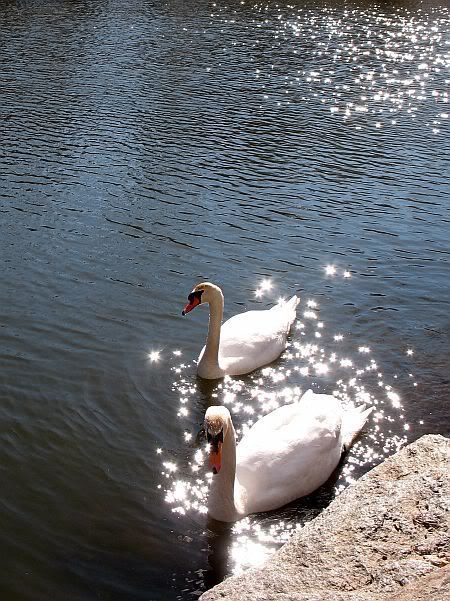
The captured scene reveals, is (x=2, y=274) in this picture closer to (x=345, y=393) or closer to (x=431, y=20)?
(x=345, y=393)

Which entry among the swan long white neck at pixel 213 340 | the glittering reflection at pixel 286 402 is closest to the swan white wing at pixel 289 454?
the glittering reflection at pixel 286 402

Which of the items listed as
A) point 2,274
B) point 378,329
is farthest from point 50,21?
point 378,329

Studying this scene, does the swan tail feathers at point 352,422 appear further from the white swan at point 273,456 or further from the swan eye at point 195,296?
the swan eye at point 195,296

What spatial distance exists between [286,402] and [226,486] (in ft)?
9.71

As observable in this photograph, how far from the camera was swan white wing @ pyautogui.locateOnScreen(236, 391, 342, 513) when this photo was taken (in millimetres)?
9344

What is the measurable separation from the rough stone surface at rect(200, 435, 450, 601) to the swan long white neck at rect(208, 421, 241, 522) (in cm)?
195

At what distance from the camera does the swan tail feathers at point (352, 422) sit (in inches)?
414

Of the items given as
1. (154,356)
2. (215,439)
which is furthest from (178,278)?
(215,439)

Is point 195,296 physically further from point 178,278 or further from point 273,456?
point 273,456

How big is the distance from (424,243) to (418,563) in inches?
497

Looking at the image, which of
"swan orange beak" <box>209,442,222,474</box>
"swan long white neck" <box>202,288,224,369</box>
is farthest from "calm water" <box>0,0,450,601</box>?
"swan orange beak" <box>209,442,222,474</box>

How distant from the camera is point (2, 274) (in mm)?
15062

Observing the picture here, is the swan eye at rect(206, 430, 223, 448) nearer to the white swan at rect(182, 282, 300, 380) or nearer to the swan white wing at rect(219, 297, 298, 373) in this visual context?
the white swan at rect(182, 282, 300, 380)

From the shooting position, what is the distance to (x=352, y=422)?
10.8 metres
